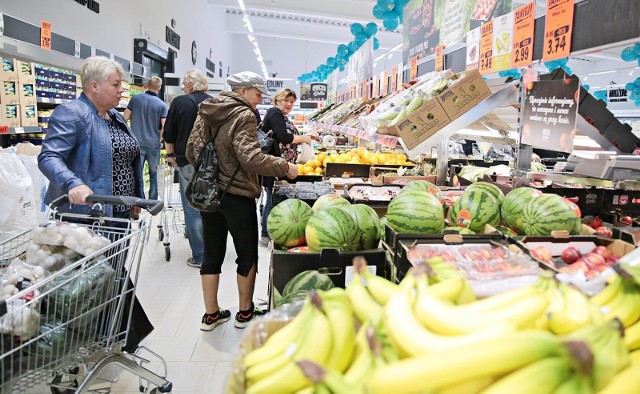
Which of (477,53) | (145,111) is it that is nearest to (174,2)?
(145,111)

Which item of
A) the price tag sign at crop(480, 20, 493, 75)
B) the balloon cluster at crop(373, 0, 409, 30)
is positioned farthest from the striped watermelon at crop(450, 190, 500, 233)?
the balloon cluster at crop(373, 0, 409, 30)

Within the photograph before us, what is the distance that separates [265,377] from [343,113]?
240 inches

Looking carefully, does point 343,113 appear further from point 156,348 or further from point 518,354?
point 518,354

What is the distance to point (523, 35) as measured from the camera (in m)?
2.78

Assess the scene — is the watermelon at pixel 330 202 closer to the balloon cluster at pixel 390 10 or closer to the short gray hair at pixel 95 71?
the short gray hair at pixel 95 71

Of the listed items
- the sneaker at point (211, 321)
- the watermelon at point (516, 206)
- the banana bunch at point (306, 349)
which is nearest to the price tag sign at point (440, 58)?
the watermelon at point (516, 206)

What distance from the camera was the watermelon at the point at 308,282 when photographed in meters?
1.82

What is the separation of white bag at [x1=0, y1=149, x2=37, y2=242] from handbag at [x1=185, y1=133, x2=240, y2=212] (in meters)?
1.88

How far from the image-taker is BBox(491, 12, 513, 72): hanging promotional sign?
117 inches

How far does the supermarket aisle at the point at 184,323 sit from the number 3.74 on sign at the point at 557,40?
6.87 feet

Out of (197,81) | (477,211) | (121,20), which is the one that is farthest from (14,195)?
(121,20)

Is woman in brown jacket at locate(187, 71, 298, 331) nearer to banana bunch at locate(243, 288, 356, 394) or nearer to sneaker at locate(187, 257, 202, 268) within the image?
sneaker at locate(187, 257, 202, 268)

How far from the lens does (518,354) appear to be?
2.09ft

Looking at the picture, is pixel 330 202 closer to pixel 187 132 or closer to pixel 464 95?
pixel 464 95
